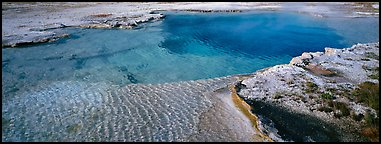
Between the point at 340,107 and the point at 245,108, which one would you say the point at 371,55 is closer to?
the point at 340,107

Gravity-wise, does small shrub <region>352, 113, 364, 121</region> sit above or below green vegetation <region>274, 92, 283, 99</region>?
below

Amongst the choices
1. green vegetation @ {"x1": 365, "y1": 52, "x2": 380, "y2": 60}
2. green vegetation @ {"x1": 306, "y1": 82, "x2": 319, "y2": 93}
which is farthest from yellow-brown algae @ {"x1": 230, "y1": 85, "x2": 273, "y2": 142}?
green vegetation @ {"x1": 365, "y1": 52, "x2": 380, "y2": 60}

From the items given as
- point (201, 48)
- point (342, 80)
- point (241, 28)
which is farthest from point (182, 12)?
point (342, 80)

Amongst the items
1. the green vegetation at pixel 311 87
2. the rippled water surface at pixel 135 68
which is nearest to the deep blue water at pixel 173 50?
the rippled water surface at pixel 135 68

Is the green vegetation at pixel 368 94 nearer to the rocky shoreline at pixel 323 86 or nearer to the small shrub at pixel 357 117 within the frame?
the rocky shoreline at pixel 323 86

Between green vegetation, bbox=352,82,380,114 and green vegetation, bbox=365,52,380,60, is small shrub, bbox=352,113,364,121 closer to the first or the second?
green vegetation, bbox=352,82,380,114

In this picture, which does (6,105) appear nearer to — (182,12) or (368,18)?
(182,12)

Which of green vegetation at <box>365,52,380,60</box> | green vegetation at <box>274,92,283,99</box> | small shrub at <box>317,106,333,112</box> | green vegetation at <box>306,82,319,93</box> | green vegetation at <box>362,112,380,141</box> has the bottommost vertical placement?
green vegetation at <box>362,112,380,141</box>
